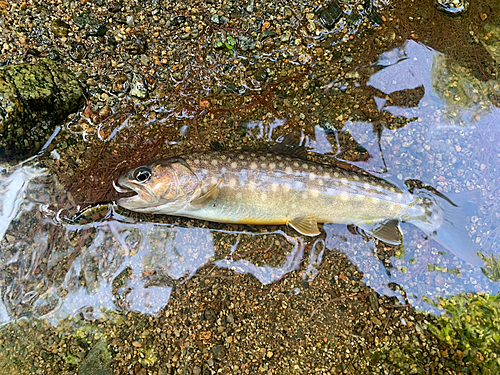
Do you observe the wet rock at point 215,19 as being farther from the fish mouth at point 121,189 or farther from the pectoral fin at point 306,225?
the pectoral fin at point 306,225

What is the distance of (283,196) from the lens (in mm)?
3641

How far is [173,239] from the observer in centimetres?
383

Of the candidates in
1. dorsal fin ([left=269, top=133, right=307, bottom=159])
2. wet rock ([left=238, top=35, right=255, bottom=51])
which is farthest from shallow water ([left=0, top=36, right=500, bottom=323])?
wet rock ([left=238, top=35, right=255, bottom=51])

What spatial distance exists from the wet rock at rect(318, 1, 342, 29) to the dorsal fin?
63.6 inches

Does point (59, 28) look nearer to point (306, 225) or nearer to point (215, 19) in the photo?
point (215, 19)

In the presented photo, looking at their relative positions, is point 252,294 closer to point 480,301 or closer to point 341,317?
point 341,317

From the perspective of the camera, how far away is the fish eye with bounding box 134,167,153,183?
3443 mm

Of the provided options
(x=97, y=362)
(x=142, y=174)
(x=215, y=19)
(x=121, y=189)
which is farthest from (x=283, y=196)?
(x=97, y=362)

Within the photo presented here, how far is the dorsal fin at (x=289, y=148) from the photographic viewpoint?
3.80 metres

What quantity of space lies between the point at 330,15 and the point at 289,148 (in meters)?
1.90

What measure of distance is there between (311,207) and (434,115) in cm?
206

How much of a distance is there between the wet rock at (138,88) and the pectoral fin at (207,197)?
1540 mm

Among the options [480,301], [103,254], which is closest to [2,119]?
[103,254]

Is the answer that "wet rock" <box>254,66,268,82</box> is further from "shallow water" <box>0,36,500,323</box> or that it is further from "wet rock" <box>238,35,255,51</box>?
"shallow water" <box>0,36,500,323</box>
